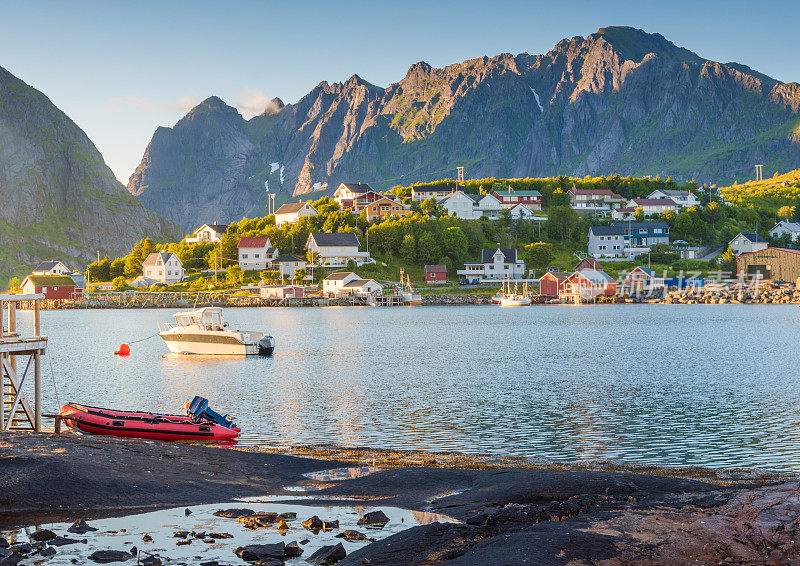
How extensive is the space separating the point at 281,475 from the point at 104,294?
159m

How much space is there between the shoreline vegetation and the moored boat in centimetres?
279

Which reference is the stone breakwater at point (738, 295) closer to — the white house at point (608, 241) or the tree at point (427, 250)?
the white house at point (608, 241)

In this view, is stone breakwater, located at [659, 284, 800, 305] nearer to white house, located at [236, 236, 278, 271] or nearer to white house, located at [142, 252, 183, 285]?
white house, located at [236, 236, 278, 271]

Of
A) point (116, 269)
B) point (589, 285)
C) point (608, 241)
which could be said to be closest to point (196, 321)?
point (589, 285)

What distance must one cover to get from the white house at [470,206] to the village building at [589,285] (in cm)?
4541

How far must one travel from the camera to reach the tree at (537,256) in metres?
168

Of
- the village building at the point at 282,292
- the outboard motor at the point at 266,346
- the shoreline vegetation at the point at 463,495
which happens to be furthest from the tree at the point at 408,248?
the shoreline vegetation at the point at 463,495

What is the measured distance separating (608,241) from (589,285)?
2874cm

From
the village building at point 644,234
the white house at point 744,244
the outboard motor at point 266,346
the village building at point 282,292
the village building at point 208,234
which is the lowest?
the outboard motor at point 266,346

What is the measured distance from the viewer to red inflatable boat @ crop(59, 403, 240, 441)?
26234mm

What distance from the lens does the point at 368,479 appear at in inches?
779

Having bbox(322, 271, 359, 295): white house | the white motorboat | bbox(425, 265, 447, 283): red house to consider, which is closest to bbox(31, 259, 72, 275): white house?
bbox(322, 271, 359, 295): white house

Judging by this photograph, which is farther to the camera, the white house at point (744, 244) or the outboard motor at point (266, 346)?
the white house at point (744, 244)

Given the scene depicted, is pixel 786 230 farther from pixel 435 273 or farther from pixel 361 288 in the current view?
pixel 361 288
